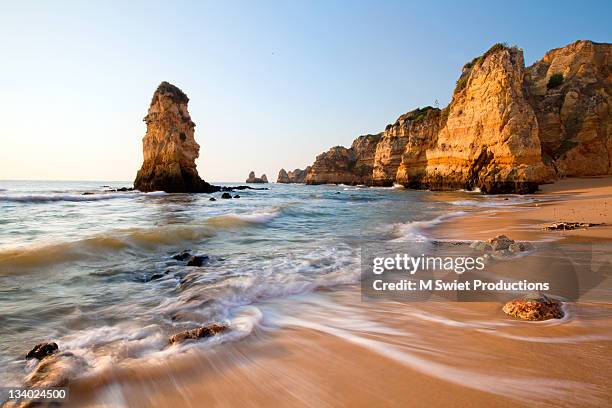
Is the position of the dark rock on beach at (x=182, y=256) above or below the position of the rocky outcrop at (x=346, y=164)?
below

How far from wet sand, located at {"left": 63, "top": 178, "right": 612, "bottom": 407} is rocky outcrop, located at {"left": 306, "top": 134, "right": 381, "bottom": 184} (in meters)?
71.4

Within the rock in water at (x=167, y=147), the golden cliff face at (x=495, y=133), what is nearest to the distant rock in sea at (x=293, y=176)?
the rock in water at (x=167, y=147)

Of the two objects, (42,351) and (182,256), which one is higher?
(42,351)

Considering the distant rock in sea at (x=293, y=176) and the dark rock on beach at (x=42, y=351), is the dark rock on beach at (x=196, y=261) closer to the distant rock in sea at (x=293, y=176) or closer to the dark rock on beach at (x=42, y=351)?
the dark rock on beach at (x=42, y=351)

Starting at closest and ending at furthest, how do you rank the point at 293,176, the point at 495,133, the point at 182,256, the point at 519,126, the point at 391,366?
1. the point at 391,366
2. the point at 182,256
3. the point at 519,126
4. the point at 495,133
5. the point at 293,176

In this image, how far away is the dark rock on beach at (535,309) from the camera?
2926 mm

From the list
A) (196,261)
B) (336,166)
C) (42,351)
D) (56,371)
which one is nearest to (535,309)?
(56,371)

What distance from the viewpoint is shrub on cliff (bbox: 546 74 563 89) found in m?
38.5

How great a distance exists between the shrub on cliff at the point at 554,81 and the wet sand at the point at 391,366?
47373 mm

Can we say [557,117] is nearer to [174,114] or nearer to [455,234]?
[455,234]

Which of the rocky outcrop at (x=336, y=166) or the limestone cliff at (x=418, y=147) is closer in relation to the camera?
the limestone cliff at (x=418, y=147)

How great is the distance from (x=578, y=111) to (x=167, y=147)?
4491cm

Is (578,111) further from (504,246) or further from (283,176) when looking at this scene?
(283,176)

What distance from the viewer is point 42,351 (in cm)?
256
